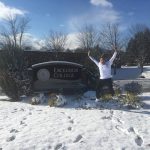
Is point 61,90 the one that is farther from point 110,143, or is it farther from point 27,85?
point 110,143

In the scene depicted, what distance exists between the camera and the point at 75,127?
9.24 metres

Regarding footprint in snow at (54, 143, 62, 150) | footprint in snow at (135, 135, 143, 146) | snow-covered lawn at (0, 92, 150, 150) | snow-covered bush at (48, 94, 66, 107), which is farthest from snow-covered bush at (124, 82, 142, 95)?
footprint in snow at (54, 143, 62, 150)

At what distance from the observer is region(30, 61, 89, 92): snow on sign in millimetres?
15203

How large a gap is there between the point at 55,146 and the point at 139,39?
172 ft

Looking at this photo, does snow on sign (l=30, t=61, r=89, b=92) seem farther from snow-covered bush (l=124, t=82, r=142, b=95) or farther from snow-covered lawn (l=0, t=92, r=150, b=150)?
snow-covered lawn (l=0, t=92, r=150, b=150)

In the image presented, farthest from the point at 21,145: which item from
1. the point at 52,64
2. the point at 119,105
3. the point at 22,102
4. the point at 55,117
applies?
the point at 52,64

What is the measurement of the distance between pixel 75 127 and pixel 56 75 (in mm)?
6470

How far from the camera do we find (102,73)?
1317 centimetres

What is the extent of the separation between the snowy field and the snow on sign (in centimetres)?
244

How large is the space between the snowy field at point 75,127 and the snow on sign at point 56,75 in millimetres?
2437

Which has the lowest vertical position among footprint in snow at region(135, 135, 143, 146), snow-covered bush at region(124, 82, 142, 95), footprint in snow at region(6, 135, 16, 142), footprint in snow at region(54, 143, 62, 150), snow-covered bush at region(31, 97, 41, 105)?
footprint in snow at region(54, 143, 62, 150)

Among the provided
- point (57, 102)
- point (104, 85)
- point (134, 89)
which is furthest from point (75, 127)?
point (134, 89)

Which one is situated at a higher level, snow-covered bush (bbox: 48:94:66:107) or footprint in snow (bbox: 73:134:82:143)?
snow-covered bush (bbox: 48:94:66:107)

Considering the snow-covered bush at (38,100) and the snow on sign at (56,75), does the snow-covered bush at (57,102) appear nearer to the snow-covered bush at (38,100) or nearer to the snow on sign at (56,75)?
the snow-covered bush at (38,100)
